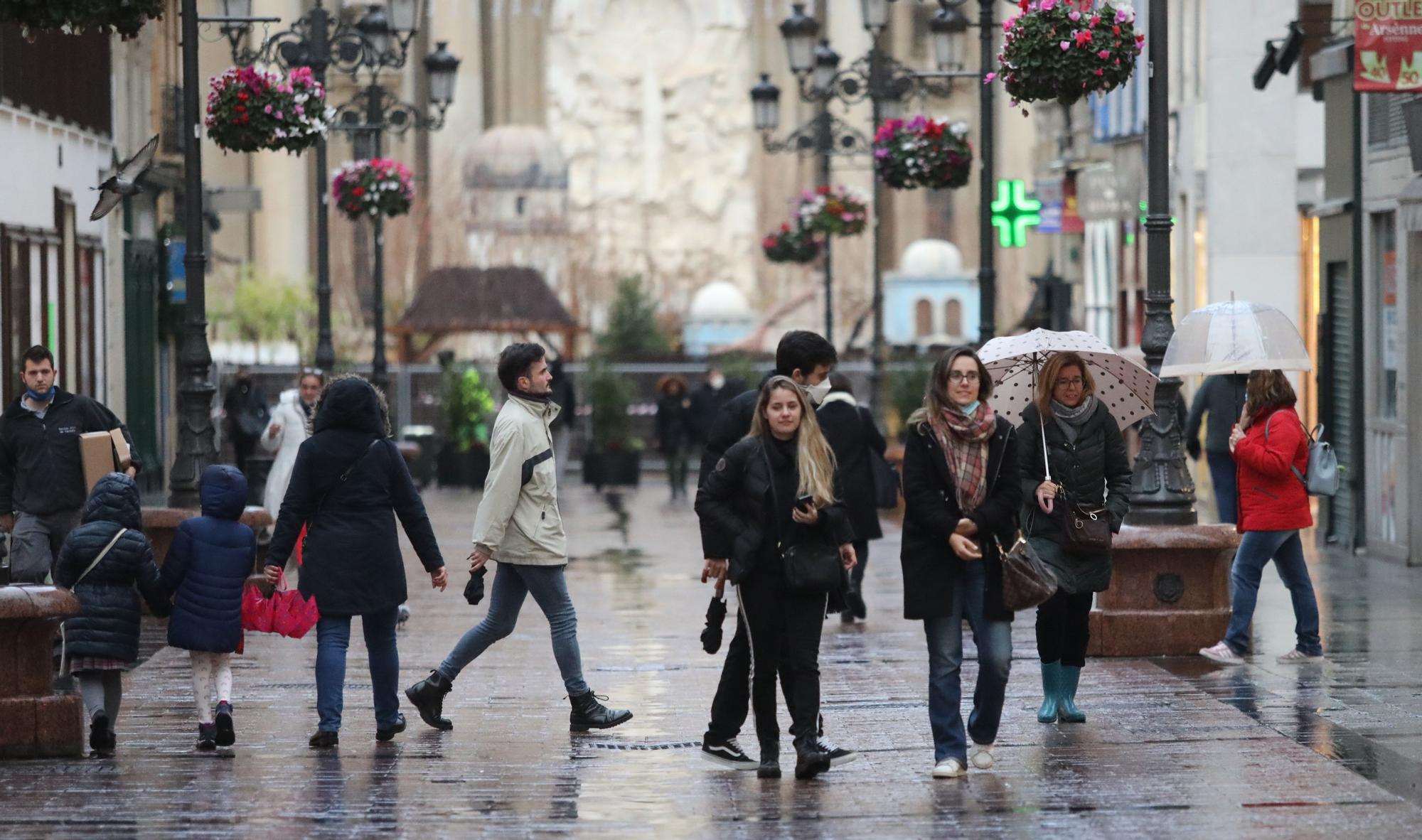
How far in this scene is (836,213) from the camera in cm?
3322

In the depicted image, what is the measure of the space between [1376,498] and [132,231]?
16.5 m

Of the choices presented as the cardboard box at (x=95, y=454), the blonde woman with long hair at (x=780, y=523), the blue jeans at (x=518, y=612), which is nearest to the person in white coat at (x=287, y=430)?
the cardboard box at (x=95, y=454)

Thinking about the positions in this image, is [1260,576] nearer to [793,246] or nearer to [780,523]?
[780,523]

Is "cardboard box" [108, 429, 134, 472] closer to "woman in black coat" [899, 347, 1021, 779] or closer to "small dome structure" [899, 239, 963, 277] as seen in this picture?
"woman in black coat" [899, 347, 1021, 779]

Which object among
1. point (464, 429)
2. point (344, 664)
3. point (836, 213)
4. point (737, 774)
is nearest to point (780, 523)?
point (737, 774)

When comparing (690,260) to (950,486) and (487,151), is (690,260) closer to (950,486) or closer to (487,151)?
(487,151)

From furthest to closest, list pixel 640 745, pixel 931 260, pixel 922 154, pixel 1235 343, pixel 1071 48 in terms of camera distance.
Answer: pixel 931 260 < pixel 922 154 < pixel 1071 48 < pixel 1235 343 < pixel 640 745

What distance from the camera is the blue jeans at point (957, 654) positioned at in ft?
31.7

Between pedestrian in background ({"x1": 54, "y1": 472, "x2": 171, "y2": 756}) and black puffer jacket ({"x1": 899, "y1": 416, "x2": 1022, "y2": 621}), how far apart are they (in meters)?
3.12

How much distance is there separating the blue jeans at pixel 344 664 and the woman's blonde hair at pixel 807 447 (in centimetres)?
210

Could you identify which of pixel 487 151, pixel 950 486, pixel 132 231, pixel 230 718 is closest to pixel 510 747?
pixel 230 718

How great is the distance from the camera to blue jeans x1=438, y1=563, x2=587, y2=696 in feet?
36.9

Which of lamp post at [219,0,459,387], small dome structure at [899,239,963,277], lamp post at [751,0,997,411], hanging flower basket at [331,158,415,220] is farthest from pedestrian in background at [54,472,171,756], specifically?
small dome structure at [899,239,963,277]

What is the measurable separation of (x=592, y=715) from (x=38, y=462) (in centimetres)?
384
